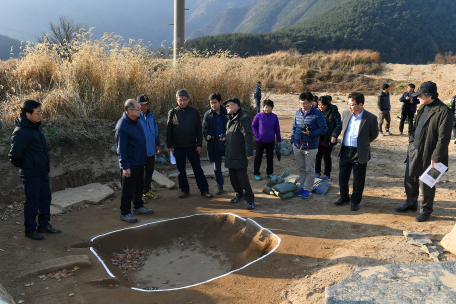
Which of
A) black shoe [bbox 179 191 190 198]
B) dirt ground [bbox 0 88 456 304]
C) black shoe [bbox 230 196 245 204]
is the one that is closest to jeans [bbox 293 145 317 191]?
dirt ground [bbox 0 88 456 304]

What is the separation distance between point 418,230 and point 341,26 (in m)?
62.2

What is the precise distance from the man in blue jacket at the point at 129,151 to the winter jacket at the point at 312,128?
2.50 metres

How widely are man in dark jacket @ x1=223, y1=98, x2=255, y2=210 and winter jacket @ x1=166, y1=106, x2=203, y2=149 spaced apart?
2.13 ft

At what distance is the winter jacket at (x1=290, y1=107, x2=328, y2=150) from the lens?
5.21 metres

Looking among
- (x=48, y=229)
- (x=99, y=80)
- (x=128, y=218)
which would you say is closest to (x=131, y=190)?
(x=128, y=218)

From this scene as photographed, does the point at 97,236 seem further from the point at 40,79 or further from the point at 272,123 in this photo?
the point at 40,79

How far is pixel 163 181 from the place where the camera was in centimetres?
631

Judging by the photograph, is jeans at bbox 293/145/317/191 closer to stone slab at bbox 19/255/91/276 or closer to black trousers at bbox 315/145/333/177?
black trousers at bbox 315/145/333/177

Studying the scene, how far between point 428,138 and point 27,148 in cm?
504

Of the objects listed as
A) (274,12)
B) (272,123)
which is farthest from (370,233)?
(274,12)

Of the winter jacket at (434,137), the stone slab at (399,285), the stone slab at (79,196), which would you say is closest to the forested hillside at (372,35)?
the stone slab at (79,196)

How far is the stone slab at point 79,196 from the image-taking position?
516 centimetres

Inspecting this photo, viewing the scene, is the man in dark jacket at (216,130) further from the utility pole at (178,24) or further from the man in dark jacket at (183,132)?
the utility pole at (178,24)

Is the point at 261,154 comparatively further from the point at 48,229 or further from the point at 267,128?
the point at 48,229
